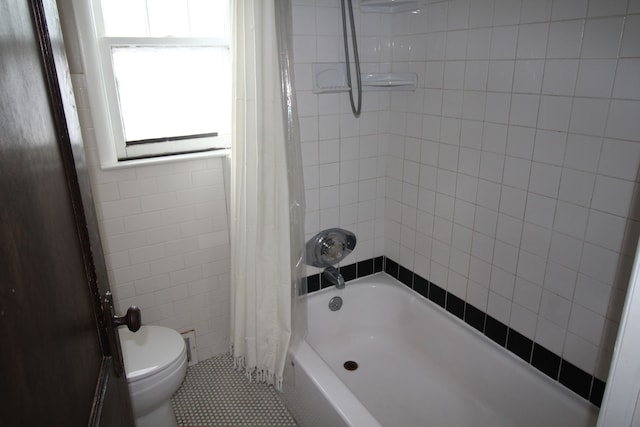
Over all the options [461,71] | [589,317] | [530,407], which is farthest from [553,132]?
[530,407]

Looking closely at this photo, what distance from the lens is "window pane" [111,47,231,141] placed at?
187 centimetres

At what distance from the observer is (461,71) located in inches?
70.6

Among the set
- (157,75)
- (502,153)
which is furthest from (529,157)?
(157,75)

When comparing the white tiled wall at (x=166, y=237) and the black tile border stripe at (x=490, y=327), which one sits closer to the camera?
the black tile border stripe at (x=490, y=327)

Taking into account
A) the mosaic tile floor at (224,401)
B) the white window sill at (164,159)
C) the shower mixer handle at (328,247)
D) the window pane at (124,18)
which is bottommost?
the mosaic tile floor at (224,401)

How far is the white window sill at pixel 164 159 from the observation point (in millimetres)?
1848

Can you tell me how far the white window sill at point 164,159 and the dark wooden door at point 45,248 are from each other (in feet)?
3.46

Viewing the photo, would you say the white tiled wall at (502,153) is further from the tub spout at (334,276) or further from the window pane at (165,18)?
the window pane at (165,18)

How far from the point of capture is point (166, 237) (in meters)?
2.06

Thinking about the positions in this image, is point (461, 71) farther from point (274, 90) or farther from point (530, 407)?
point (530, 407)

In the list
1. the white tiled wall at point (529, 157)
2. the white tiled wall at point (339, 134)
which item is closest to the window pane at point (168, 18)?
the white tiled wall at point (339, 134)

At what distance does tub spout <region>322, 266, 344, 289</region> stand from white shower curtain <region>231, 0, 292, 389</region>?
42cm

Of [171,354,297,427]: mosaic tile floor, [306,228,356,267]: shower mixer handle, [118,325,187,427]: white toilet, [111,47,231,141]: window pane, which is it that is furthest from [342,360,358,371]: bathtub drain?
[111,47,231,141]: window pane

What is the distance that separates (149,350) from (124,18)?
1.42 metres
